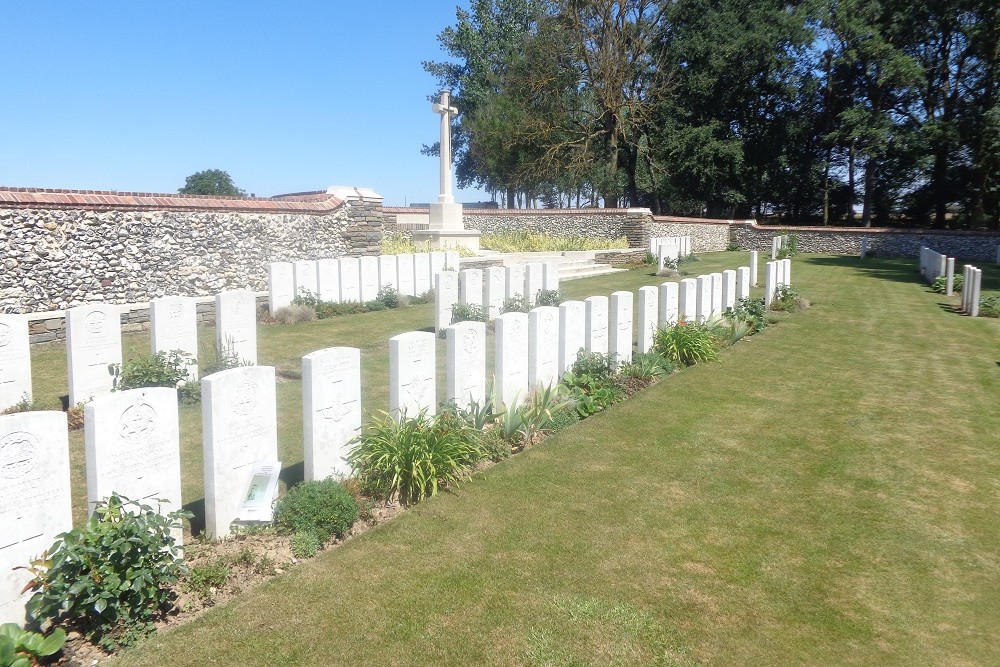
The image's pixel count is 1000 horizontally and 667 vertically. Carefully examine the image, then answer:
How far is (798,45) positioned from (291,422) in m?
35.4

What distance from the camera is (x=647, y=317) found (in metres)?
10.5

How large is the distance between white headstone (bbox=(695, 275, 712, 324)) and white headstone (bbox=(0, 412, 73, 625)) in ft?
31.8

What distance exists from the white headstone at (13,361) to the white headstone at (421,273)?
9727 millimetres

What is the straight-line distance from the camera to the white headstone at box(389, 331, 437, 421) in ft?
20.2

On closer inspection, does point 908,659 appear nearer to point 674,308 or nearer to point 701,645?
point 701,645

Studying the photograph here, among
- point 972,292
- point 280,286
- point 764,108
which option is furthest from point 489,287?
point 764,108

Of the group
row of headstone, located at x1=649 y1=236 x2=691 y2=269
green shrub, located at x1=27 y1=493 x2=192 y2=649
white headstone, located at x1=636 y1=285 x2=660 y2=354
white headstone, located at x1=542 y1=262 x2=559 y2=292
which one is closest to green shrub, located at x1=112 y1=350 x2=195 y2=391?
green shrub, located at x1=27 y1=493 x2=192 y2=649

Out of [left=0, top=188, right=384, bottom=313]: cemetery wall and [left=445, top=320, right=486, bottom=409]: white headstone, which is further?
[left=0, top=188, right=384, bottom=313]: cemetery wall

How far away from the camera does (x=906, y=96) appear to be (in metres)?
35.4

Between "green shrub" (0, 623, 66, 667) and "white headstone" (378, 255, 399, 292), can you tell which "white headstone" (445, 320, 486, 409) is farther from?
"white headstone" (378, 255, 399, 292)

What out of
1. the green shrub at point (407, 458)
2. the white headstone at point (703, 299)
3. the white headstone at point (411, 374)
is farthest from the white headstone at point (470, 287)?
the green shrub at point (407, 458)

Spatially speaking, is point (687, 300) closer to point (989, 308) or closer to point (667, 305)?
point (667, 305)

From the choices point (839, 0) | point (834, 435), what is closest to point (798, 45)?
point (839, 0)

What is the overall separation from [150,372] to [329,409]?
11.4 ft
